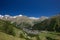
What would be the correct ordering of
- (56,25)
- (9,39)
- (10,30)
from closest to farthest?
(9,39) < (10,30) < (56,25)

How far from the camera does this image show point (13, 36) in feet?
13.1

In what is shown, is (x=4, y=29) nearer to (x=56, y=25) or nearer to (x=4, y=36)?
(x=4, y=36)

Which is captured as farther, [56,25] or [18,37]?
[56,25]

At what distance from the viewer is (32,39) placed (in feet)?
15.3

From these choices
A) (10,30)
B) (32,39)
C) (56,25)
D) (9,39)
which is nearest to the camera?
(9,39)

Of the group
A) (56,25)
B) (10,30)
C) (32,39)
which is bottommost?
(32,39)

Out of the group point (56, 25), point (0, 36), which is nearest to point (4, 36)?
point (0, 36)

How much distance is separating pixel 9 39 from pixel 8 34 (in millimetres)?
217

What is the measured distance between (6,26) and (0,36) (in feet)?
1.48

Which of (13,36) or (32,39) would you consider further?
(32,39)

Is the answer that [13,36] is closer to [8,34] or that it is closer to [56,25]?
[8,34]

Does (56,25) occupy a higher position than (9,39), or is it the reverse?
(56,25)

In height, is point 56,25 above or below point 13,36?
above

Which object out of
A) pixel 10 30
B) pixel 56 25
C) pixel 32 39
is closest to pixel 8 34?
pixel 10 30
